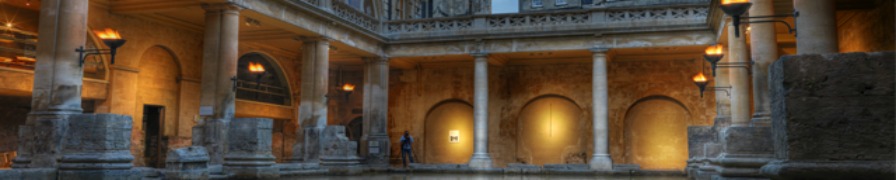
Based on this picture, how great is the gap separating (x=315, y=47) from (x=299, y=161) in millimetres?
3329

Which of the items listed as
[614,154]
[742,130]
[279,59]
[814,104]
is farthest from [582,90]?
[814,104]

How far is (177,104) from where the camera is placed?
21.1 m

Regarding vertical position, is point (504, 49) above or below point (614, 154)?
above

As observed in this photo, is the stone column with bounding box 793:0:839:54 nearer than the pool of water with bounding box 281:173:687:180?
Yes

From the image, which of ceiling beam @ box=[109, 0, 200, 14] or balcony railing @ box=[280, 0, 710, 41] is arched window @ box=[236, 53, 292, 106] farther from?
ceiling beam @ box=[109, 0, 200, 14]

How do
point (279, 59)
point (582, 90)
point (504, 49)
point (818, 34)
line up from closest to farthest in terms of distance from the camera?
point (818, 34), point (504, 49), point (279, 59), point (582, 90)

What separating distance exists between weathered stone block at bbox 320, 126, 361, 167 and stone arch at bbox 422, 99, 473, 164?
959cm

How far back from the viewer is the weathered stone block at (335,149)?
64.3 ft

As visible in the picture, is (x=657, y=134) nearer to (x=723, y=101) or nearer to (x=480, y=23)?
(x=480, y=23)

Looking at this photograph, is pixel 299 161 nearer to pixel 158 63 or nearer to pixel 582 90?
pixel 158 63

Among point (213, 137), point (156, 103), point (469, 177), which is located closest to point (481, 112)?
point (469, 177)

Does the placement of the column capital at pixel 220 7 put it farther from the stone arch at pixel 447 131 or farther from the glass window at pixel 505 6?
the stone arch at pixel 447 131

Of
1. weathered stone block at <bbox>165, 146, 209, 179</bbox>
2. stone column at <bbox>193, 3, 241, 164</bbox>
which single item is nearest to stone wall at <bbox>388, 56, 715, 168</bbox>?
stone column at <bbox>193, 3, 241, 164</bbox>

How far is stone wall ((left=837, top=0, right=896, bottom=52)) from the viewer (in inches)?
525
